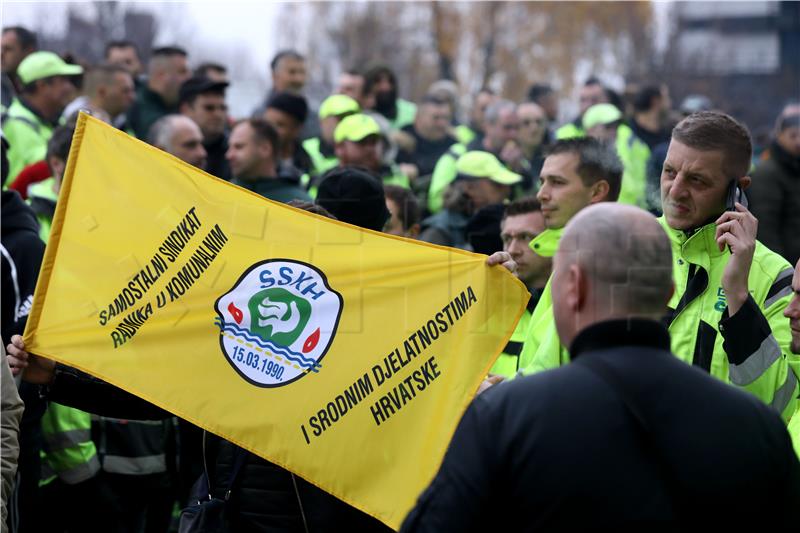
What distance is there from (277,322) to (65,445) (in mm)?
2186

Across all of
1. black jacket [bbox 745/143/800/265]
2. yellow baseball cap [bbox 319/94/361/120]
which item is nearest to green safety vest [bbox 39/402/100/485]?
yellow baseball cap [bbox 319/94/361/120]

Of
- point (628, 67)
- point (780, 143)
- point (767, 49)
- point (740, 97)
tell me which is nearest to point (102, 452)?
point (780, 143)

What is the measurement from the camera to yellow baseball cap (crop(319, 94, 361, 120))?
1059cm

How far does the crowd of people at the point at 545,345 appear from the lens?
3.10 m

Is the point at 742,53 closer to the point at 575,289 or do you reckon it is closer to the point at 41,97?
the point at 41,97

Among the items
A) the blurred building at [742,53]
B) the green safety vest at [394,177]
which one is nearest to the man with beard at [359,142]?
the green safety vest at [394,177]

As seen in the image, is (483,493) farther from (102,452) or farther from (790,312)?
(102,452)

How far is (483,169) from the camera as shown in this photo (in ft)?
29.3

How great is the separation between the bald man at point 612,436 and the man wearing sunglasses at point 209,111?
6.60m

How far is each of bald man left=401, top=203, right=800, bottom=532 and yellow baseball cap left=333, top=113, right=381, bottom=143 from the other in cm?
586

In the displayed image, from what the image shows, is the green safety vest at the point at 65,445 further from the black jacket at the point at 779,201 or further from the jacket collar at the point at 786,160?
the jacket collar at the point at 786,160

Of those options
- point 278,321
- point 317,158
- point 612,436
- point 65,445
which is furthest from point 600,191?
point 317,158

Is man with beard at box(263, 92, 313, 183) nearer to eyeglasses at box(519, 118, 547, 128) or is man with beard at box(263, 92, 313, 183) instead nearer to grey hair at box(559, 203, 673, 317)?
eyeglasses at box(519, 118, 547, 128)

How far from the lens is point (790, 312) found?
457 centimetres
